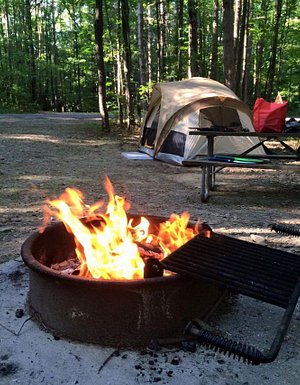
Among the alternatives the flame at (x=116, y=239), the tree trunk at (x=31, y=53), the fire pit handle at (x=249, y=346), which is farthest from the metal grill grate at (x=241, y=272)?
the tree trunk at (x=31, y=53)

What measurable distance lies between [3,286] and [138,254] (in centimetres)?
118

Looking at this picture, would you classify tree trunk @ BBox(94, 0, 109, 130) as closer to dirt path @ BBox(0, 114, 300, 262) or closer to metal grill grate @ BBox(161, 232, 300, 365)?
dirt path @ BBox(0, 114, 300, 262)

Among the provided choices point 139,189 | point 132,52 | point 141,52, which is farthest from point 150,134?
point 132,52

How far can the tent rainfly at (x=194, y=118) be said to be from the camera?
927 cm

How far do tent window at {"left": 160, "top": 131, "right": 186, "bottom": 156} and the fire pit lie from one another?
6903 millimetres

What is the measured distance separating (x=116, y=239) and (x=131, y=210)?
253 centimetres

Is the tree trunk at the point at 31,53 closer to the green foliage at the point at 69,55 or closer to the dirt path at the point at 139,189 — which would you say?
the green foliage at the point at 69,55

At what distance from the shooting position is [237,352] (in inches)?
75.4

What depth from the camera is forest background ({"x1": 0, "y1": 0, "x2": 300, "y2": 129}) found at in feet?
56.6

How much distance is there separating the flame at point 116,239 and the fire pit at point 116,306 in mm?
332

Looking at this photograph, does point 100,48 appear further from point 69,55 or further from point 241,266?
point 69,55

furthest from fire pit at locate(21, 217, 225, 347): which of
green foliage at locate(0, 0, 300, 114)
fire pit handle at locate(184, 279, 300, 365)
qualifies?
green foliage at locate(0, 0, 300, 114)

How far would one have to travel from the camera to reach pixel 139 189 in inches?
272

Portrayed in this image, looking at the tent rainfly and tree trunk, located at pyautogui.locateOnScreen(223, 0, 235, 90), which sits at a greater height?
tree trunk, located at pyautogui.locateOnScreen(223, 0, 235, 90)
